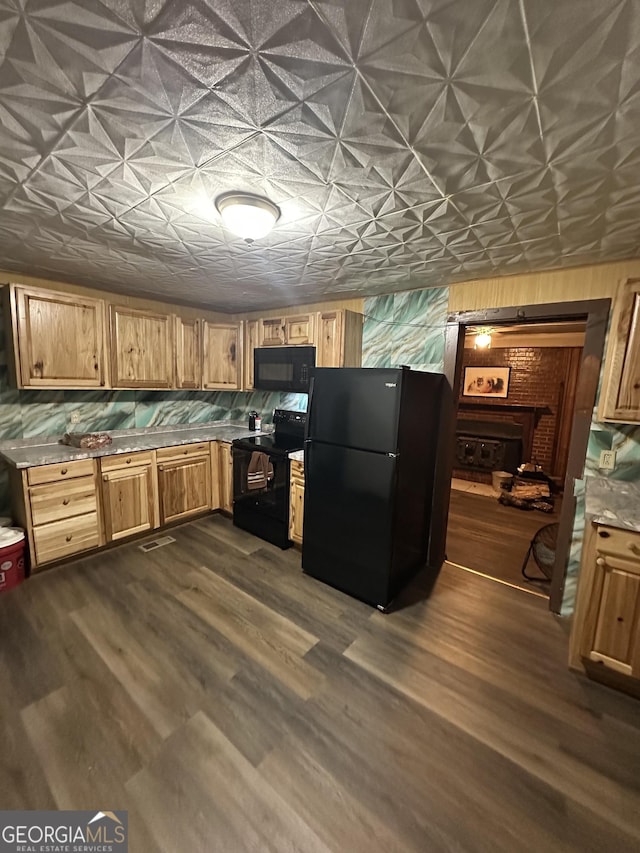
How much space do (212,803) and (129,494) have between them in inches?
→ 92.2

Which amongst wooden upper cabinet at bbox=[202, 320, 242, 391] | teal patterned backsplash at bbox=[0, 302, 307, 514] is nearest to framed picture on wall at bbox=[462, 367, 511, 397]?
teal patterned backsplash at bbox=[0, 302, 307, 514]

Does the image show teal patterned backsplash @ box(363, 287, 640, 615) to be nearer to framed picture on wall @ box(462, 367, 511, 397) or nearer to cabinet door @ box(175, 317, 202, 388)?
cabinet door @ box(175, 317, 202, 388)

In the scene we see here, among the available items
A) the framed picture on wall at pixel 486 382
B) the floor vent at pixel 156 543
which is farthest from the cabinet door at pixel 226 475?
the framed picture on wall at pixel 486 382

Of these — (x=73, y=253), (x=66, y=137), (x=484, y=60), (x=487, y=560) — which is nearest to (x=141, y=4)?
(x=66, y=137)

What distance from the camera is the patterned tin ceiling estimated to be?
75 cm

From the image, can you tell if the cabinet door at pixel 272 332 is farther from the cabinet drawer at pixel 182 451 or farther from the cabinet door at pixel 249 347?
the cabinet drawer at pixel 182 451

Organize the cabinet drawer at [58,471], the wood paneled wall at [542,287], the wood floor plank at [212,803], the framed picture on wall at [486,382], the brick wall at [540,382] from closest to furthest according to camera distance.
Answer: the wood floor plank at [212,803] < the wood paneled wall at [542,287] < the cabinet drawer at [58,471] < the brick wall at [540,382] < the framed picture on wall at [486,382]

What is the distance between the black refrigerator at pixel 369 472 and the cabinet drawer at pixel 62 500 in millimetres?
1813

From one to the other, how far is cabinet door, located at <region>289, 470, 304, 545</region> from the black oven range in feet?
0.16

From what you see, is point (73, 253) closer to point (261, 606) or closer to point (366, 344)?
point (366, 344)

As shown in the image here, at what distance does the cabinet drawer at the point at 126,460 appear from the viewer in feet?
9.33

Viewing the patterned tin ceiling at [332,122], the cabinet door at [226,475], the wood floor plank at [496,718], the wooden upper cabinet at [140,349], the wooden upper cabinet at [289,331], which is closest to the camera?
the patterned tin ceiling at [332,122]

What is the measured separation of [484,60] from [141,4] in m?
0.80

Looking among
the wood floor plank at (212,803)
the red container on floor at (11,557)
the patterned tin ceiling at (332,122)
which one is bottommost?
the wood floor plank at (212,803)
